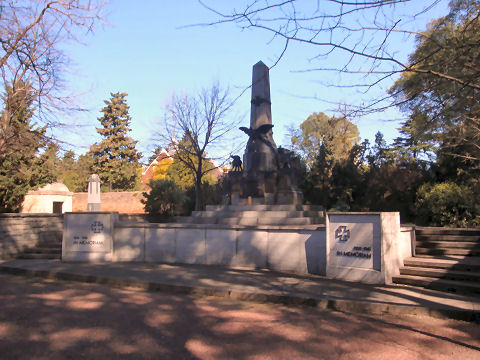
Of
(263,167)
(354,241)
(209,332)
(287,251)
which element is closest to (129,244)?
(287,251)

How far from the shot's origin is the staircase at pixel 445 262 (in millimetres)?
6930

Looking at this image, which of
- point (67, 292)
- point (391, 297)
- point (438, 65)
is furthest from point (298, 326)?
Result: point (67, 292)

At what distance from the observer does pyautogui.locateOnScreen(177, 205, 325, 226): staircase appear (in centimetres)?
1171

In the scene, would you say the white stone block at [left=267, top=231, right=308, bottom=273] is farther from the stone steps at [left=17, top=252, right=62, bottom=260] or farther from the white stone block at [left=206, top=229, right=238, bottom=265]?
the stone steps at [left=17, top=252, right=62, bottom=260]

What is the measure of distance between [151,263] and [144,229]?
1.02 meters

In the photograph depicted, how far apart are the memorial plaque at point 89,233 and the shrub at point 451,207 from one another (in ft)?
45.2

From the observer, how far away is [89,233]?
10.9 meters

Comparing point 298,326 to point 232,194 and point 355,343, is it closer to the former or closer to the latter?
point 355,343

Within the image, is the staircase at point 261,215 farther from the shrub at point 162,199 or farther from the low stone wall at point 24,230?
the low stone wall at point 24,230

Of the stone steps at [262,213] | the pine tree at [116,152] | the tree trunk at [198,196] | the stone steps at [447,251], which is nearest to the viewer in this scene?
the stone steps at [447,251]

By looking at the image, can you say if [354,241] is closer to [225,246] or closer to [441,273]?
[441,273]

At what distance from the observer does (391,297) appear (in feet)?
20.5

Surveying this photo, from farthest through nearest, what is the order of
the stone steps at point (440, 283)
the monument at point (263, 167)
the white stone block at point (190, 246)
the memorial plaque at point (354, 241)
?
the monument at point (263, 167) < the white stone block at point (190, 246) < the memorial plaque at point (354, 241) < the stone steps at point (440, 283)

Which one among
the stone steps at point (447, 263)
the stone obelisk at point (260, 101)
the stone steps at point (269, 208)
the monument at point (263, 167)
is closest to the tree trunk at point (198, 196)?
the monument at point (263, 167)
